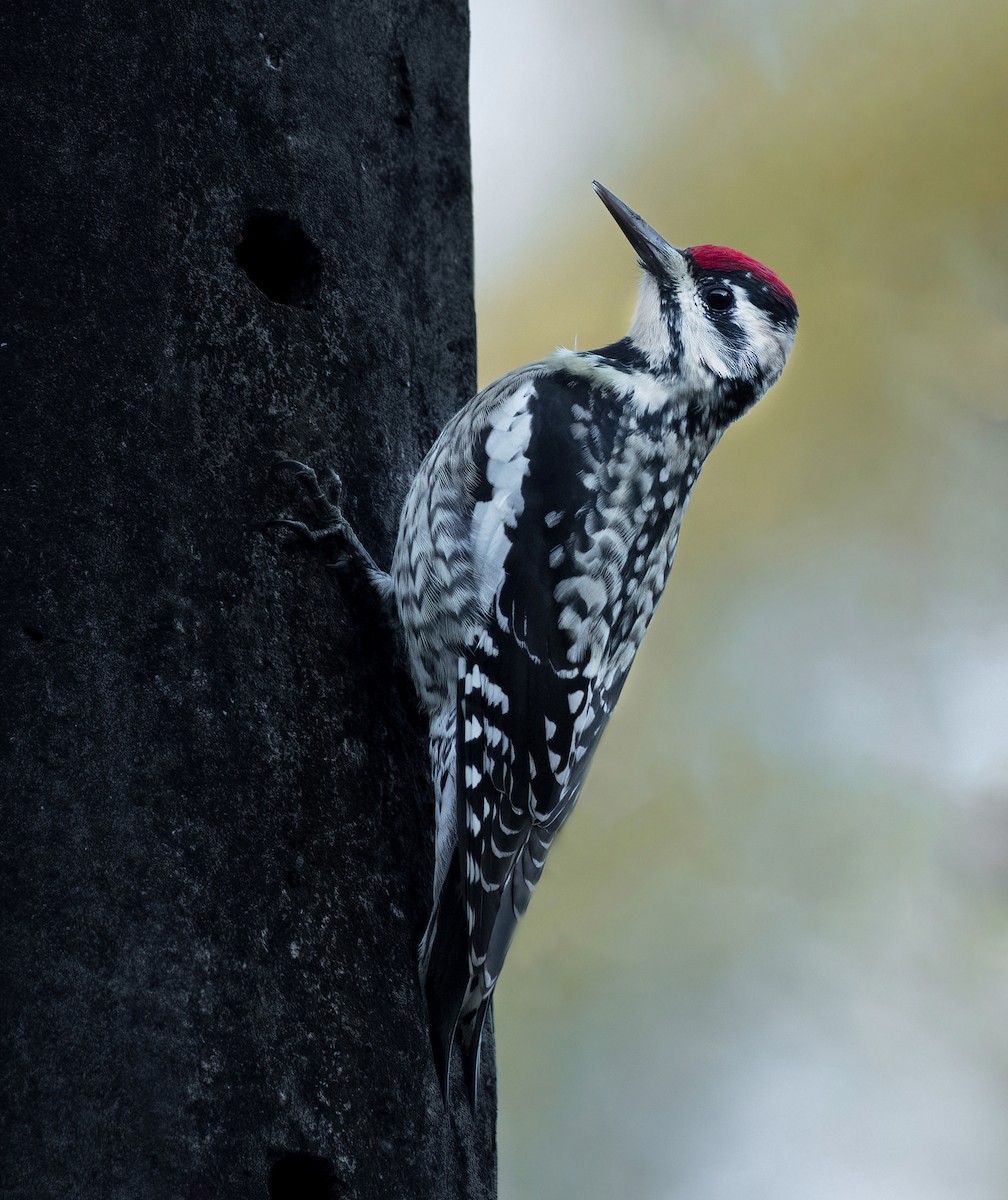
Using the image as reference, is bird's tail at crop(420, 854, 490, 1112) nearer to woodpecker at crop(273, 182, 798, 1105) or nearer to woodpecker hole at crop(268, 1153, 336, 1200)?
woodpecker at crop(273, 182, 798, 1105)

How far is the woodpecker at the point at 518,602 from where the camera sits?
8.78ft

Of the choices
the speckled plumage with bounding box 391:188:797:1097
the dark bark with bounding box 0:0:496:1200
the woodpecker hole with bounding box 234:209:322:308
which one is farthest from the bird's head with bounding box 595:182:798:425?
the woodpecker hole with bounding box 234:209:322:308

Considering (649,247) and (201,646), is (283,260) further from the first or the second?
(649,247)

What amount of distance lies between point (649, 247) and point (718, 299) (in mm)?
201

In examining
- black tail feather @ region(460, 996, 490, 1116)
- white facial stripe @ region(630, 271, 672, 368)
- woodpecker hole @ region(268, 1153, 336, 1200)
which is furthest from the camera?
white facial stripe @ region(630, 271, 672, 368)

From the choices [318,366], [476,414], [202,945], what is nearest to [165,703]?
[202,945]

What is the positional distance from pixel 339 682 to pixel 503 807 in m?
→ 0.36

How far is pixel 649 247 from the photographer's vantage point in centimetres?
368

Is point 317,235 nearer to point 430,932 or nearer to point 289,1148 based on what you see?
point 430,932

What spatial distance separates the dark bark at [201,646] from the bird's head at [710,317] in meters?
0.70

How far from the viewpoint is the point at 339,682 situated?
269cm

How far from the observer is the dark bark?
2.18 m

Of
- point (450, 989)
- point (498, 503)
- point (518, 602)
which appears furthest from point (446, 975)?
point (498, 503)

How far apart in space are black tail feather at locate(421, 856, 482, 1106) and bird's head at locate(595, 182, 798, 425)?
4.46ft
